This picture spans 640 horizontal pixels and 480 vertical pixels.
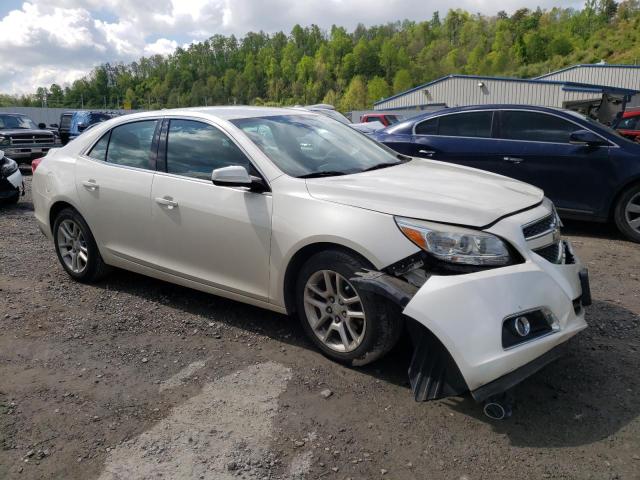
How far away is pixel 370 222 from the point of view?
10.5 ft

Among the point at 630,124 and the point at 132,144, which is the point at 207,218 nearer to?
the point at 132,144

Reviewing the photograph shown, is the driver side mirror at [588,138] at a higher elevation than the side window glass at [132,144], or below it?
higher

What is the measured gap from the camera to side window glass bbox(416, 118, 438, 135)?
7797 mm

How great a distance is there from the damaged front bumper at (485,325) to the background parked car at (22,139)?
1529 centimetres

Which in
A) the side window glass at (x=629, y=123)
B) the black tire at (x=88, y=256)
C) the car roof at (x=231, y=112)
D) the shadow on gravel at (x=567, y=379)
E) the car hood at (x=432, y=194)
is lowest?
the shadow on gravel at (x=567, y=379)

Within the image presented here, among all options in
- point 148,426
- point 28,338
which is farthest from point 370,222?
point 28,338

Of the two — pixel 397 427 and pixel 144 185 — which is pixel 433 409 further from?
pixel 144 185

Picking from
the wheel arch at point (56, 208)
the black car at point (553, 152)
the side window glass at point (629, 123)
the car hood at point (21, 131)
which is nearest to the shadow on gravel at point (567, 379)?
the wheel arch at point (56, 208)

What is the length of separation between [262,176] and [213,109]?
3.50 feet

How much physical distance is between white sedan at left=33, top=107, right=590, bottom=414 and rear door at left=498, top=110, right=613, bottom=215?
3.02 m

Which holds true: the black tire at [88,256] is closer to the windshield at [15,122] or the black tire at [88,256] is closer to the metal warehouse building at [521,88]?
the windshield at [15,122]

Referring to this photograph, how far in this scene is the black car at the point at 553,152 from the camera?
659 centimetres

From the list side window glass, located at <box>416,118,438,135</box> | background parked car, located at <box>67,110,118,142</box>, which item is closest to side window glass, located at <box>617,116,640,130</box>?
side window glass, located at <box>416,118,438,135</box>

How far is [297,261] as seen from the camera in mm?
3586
